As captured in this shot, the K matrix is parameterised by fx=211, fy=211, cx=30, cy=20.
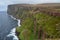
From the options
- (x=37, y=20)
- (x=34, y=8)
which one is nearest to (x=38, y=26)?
(x=37, y=20)

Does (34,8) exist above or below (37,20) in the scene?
above

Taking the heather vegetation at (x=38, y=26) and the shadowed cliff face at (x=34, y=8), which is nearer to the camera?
the heather vegetation at (x=38, y=26)

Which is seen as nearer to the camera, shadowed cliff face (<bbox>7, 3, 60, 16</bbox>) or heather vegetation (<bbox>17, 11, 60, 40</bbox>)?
heather vegetation (<bbox>17, 11, 60, 40</bbox>)

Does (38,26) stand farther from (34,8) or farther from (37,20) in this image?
(34,8)

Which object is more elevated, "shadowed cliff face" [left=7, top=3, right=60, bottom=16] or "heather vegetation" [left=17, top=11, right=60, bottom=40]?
"shadowed cliff face" [left=7, top=3, right=60, bottom=16]

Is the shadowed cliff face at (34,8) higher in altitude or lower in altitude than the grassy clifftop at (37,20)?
higher

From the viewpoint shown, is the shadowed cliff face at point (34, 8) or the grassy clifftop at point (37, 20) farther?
the shadowed cliff face at point (34, 8)

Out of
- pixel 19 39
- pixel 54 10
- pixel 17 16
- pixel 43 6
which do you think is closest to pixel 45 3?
pixel 43 6

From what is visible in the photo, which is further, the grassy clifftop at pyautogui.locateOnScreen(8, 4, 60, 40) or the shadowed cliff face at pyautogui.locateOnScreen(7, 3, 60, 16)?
the shadowed cliff face at pyautogui.locateOnScreen(7, 3, 60, 16)

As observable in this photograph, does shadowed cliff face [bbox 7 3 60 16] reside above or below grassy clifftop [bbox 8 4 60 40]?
above
